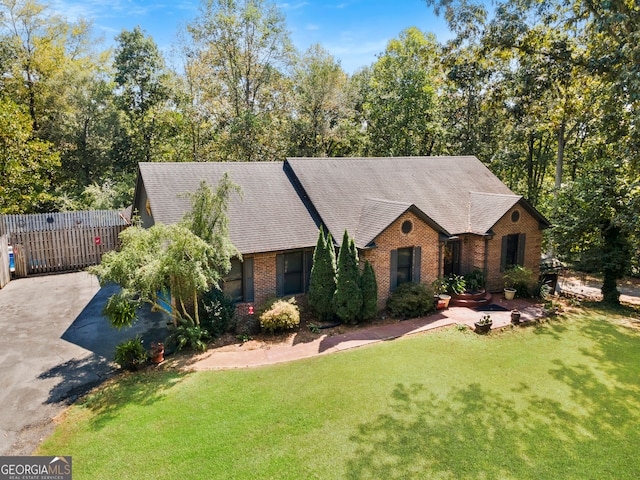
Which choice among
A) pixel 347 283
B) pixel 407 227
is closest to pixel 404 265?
pixel 407 227

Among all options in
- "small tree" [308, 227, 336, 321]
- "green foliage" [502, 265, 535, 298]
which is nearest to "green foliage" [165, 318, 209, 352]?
"small tree" [308, 227, 336, 321]

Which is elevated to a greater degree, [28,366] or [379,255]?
[379,255]

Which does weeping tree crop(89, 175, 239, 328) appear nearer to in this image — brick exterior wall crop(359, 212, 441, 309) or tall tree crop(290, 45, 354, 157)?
brick exterior wall crop(359, 212, 441, 309)

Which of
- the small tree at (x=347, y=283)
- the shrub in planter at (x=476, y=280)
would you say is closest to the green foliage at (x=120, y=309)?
the small tree at (x=347, y=283)

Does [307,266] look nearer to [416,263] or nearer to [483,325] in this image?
[416,263]

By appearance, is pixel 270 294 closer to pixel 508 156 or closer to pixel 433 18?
pixel 433 18

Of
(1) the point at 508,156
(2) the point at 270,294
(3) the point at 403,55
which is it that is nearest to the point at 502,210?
(2) the point at 270,294
